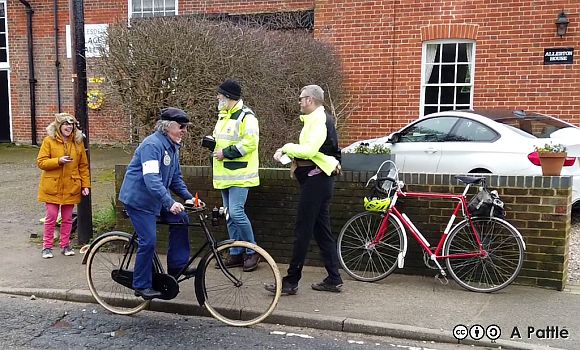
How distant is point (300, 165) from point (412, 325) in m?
1.64

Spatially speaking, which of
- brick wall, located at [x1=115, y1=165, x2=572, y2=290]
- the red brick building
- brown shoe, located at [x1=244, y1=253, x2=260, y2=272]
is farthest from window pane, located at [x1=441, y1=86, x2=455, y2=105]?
brown shoe, located at [x1=244, y1=253, x2=260, y2=272]

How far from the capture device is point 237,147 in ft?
18.1

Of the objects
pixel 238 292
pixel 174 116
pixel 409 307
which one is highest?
pixel 174 116

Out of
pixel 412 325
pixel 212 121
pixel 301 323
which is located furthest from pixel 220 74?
pixel 412 325

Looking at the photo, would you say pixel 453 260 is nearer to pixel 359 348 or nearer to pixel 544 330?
pixel 544 330

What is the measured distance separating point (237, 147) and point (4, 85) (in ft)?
45.9

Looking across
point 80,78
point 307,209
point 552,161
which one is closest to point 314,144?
point 307,209

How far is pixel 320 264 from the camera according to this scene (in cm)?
627

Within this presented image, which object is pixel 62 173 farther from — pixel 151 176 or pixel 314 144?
pixel 314 144

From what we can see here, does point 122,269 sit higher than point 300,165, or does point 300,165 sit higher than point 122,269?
point 300,165

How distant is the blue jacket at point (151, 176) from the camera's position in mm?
4559

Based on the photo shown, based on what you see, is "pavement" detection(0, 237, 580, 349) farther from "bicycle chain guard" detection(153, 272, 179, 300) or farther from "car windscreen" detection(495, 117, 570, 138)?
"car windscreen" detection(495, 117, 570, 138)

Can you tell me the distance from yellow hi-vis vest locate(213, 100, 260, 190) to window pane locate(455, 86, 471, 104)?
7.10 meters

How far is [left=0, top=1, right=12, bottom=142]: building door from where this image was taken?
55.1 feet
